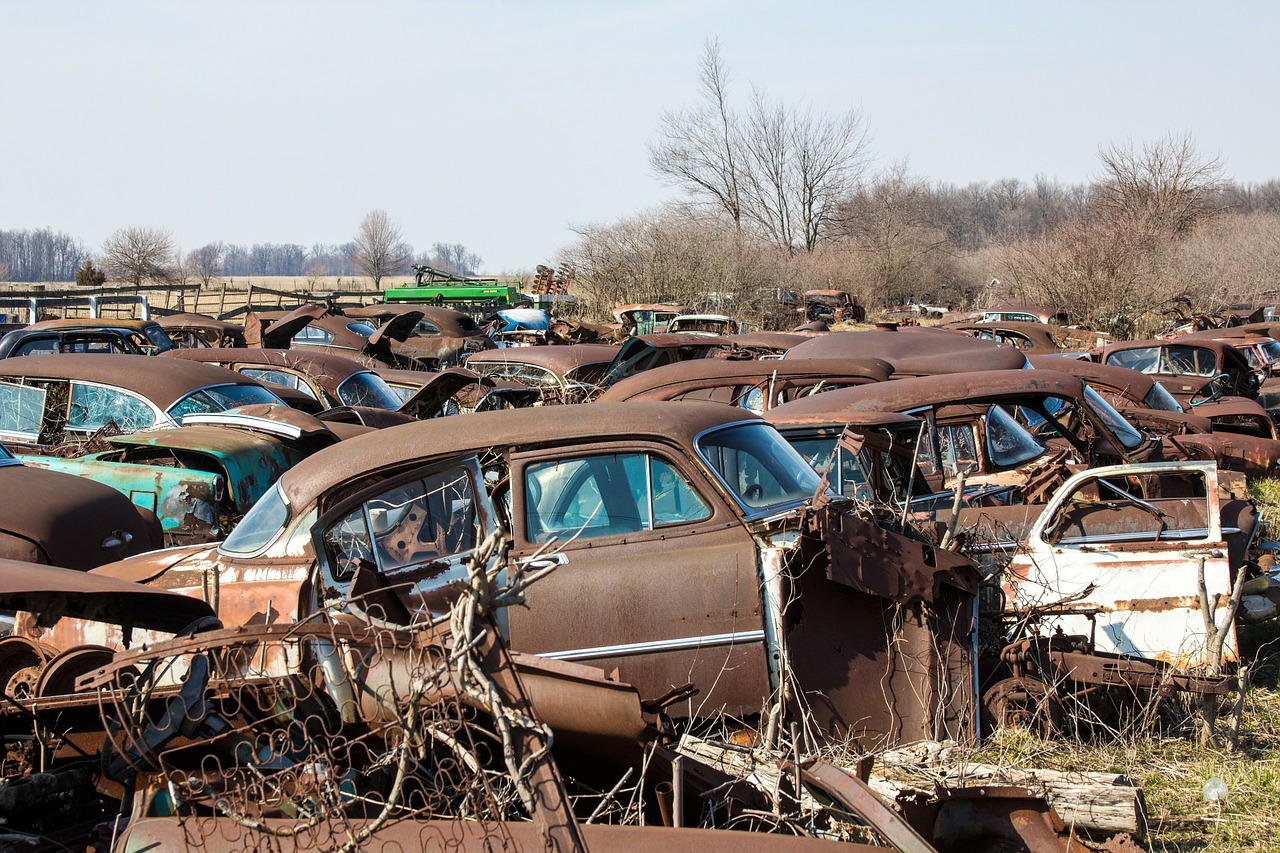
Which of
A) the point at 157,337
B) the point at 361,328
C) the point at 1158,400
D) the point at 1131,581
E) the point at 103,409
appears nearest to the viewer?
the point at 1131,581

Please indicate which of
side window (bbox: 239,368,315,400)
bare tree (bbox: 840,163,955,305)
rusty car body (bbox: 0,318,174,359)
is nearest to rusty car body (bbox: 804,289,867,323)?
bare tree (bbox: 840,163,955,305)

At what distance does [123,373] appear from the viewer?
963cm

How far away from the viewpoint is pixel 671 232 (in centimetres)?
3553

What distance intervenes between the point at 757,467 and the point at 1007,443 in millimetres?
3427

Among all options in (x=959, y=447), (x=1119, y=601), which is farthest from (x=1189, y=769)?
(x=959, y=447)

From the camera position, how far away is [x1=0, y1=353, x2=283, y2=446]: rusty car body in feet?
31.1

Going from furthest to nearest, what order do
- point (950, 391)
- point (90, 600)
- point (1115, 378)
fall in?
1. point (1115, 378)
2. point (950, 391)
3. point (90, 600)

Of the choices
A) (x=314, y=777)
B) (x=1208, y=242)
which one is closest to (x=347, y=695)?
(x=314, y=777)

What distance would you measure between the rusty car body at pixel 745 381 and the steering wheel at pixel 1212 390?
706cm

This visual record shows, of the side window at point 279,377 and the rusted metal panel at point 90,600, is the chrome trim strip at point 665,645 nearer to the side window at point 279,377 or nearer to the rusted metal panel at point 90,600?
the rusted metal panel at point 90,600

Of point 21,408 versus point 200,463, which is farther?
point 21,408

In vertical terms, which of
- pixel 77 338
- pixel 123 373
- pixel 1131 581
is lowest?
pixel 1131 581

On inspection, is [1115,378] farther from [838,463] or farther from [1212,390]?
[838,463]

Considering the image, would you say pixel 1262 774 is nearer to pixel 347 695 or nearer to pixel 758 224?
pixel 347 695
